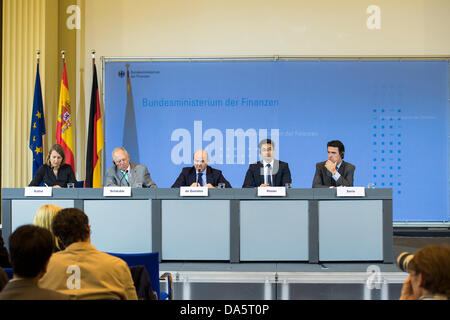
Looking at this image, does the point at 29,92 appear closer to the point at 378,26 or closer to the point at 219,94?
the point at 219,94

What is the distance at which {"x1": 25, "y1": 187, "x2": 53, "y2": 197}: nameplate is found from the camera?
15.1ft

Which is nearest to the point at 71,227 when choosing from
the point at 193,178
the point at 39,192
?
the point at 39,192

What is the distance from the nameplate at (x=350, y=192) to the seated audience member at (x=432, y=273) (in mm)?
3230

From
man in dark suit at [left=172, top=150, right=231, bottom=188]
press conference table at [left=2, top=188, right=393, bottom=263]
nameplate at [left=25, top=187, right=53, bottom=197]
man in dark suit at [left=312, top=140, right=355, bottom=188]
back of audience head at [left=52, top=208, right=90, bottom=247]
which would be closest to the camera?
back of audience head at [left=52, top=208, right=90, bottom=247]

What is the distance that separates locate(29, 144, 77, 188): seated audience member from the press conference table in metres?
0.49

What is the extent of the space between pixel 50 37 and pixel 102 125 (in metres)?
1.44

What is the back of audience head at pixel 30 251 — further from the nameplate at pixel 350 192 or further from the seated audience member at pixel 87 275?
the nameplate at pixel 350 192

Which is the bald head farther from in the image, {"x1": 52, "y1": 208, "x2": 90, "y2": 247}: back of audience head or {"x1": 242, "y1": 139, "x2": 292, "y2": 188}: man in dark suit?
{"x1": 52, "y1": 208, "x2": 90, "y2": 247}: back of audience head

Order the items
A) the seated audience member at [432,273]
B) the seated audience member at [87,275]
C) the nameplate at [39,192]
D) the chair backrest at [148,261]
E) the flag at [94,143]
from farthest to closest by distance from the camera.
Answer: the flag at [94,143] → the nameplate at [39,192] → the chair backrest at [148,261] → the seated audience member at [87,275] → the seated audience member at [432,273]

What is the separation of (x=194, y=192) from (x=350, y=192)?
1.48 m

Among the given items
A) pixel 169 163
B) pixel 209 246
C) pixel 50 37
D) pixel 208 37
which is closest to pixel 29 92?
pixel 50 37

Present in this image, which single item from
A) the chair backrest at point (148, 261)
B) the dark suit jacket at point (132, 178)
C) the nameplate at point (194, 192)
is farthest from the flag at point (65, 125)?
the chair backrest at point (148, 261)

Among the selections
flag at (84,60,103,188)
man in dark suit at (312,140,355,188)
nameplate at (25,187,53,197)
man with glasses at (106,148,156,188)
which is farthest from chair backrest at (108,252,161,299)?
flag at (84,60,103,188)

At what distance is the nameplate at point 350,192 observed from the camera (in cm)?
449
